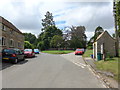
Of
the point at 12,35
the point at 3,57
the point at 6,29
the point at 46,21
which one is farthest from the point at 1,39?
the point at 46,21

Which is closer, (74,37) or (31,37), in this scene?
(74,37)

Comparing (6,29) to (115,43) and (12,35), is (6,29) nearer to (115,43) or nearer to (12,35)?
(12,35)

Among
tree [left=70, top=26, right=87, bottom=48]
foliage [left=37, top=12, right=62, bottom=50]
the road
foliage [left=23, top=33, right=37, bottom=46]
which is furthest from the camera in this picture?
foliage [left=23, top=33, right=37, bottom=46]

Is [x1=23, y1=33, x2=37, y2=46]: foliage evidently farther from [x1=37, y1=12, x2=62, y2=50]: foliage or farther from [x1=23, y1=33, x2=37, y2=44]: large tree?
[x1=37, y1=12, x2=62, y2=50]: foliage

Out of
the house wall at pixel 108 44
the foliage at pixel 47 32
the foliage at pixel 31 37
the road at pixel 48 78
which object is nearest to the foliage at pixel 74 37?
the foliage at pixel 47 32

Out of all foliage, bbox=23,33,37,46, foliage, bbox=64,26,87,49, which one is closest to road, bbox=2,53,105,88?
foliage, bbox=64,26,87,49

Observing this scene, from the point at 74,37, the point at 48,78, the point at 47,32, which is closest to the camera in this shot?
the point at 48,78

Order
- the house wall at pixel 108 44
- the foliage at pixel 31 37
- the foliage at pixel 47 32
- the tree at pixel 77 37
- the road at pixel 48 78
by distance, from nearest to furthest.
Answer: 1. the road at pixel 48 78
2. the house wall at pixel 108 44
3. the tree at pixel 77 37
4. the foliage at pixel 47 32
5. the foliage at pixel 31 37

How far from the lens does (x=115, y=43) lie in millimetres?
19859

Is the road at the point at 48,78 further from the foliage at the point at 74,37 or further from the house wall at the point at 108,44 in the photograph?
the foliage at the point at 74,37

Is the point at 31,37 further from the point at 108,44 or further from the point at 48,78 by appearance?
the point at 48,78

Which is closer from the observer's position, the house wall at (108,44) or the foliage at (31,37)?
the house wall at (108,44)

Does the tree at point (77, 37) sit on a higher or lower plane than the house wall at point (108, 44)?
higher

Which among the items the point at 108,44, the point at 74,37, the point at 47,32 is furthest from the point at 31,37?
the point at 108,44
